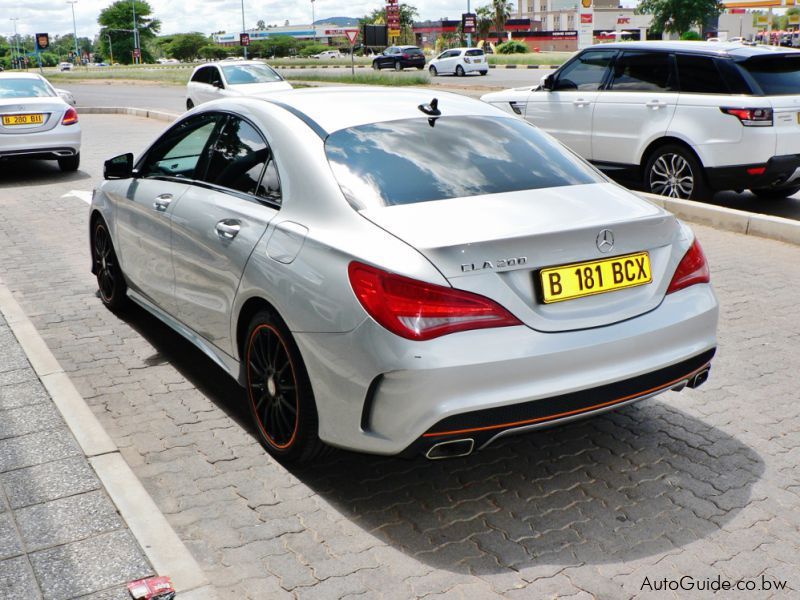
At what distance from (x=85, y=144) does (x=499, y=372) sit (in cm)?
1667

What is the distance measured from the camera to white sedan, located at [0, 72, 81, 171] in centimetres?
1348

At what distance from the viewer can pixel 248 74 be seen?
72.2 feet

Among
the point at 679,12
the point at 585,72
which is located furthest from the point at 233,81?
→ the point at 679,12

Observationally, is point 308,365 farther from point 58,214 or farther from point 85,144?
point 85,144

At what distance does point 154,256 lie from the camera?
5277 millimetres

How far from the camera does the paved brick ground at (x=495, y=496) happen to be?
128 inches

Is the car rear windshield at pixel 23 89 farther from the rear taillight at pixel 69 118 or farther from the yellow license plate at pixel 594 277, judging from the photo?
the yellow license plate at pixel 594 277

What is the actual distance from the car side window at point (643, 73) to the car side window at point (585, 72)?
185mm

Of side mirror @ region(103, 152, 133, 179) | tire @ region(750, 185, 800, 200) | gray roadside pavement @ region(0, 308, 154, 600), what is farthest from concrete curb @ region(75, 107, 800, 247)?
gray roadside pavement @ region(0, 308, 154, 600)

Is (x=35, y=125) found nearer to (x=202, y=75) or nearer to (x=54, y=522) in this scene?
(x=202, y=75)

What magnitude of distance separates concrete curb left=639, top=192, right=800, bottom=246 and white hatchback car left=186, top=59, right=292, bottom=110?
1375 cm

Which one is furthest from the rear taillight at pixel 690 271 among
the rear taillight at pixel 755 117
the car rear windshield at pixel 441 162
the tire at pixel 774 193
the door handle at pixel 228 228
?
the tire at pixel 774 193

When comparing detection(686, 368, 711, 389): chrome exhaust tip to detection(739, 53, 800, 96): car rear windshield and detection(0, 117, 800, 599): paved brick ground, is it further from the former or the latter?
detection(739, 53, 800, 96): car rear windshield

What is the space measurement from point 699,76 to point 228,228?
676 centimetres
